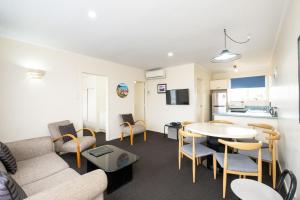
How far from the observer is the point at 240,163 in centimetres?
188

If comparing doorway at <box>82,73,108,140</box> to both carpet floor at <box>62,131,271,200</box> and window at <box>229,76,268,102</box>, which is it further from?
window at <box>229,76,268,102</box>

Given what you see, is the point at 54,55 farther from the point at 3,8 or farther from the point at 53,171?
the point at 53,171

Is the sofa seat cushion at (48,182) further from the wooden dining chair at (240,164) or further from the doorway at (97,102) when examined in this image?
the doorway at (97,102)

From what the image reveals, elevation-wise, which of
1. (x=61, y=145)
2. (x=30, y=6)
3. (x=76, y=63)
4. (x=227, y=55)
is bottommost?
(x=61, y=145)

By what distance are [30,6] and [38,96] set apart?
6.03 ft

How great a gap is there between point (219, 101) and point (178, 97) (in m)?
2.23

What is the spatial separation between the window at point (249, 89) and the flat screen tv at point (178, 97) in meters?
2.77

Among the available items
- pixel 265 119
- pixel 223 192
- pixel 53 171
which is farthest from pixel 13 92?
pixel 265 119

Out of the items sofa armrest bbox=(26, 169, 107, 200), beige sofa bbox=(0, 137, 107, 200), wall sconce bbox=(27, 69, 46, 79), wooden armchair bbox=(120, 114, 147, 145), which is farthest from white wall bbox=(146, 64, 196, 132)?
sofa armrest bbox=(26, 169, 107, 200)

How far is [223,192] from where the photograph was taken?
186 cm

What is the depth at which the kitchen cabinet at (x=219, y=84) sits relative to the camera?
5.95 m

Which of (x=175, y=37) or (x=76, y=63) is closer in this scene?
(x=175, y=37)

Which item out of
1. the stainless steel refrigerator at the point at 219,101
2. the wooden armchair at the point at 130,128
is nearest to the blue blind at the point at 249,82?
the stainless steel refrigerator at the point at 219,101

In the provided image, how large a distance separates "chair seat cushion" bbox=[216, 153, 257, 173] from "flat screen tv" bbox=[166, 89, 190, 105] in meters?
2.74
